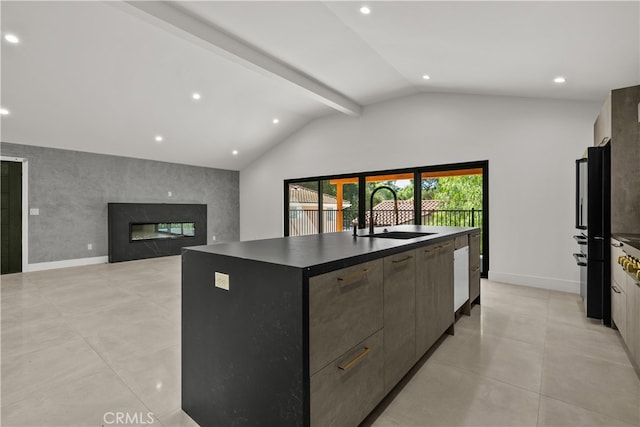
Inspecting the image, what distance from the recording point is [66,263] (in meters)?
5.93

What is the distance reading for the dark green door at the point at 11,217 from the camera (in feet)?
17.4

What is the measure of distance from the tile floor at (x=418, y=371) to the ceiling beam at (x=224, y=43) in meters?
2.92

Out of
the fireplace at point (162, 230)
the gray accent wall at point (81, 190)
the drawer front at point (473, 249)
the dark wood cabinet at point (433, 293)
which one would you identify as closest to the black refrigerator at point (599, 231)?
the drawer front at point (473, 249)

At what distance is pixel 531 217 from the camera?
4.39m

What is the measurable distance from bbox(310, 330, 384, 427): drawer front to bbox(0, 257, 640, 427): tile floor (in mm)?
230

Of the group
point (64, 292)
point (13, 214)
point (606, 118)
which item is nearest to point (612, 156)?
point (606, 118)

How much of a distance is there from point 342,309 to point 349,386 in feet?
1.11

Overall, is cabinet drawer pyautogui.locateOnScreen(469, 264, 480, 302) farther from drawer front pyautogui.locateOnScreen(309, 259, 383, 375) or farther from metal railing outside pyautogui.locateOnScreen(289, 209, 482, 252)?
drawer front pyautogui.locateOnScreen(309, 259, 383, 375)

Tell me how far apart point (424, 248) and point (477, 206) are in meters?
3.47

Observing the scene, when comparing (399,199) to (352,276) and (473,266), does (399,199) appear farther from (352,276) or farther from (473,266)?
(352,276)

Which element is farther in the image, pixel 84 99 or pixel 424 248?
pixel 84 99

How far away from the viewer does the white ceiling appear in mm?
2594

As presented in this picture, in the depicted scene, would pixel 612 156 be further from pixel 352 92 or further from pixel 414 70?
pixel 352 92

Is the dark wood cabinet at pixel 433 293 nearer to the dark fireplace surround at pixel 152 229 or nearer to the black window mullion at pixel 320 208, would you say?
the black window mullion at pixel 320 208
